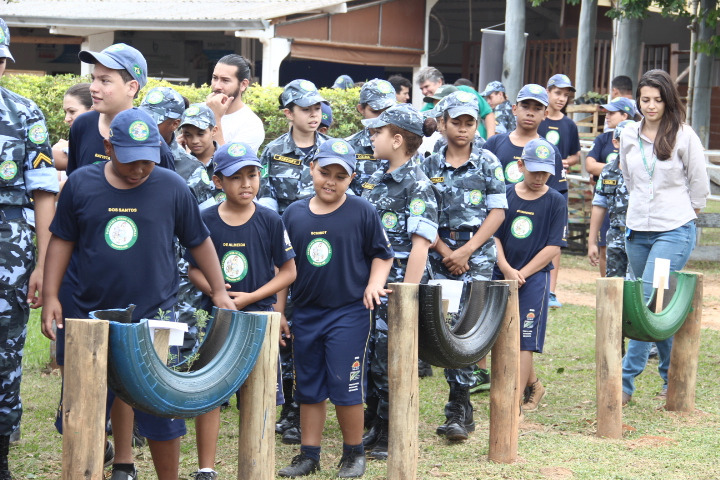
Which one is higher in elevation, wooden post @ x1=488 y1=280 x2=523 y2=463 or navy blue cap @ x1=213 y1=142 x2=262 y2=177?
navy blue cap @ x1=213 y1=142 x2=262 y2=177

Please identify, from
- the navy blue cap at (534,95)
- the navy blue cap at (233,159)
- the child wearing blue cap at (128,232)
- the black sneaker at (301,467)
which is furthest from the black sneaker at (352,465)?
the navy blue cap at (534,95)

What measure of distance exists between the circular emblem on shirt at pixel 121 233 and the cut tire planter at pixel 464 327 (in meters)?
1.45

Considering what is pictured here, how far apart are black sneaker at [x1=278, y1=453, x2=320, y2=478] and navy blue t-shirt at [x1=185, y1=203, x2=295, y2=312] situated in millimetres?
799

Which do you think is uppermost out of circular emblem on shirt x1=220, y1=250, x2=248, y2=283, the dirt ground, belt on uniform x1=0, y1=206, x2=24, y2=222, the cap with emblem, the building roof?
the building roof

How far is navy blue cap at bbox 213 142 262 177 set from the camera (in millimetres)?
5328

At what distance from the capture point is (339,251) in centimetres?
538

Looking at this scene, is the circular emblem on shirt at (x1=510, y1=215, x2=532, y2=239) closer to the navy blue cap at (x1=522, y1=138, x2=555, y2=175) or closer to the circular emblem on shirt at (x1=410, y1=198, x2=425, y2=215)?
the navy blue cap at (x1=522, y1=138, x2=555, y2=175)

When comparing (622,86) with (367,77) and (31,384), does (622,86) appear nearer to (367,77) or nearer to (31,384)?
(31,384)

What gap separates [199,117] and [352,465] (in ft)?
7.68

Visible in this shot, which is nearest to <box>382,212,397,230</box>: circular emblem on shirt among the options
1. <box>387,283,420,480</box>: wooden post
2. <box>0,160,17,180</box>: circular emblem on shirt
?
<box>387,283,420,480</box>: wooden post

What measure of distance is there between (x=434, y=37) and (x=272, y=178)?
19.1m

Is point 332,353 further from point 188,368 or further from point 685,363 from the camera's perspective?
point 685,363

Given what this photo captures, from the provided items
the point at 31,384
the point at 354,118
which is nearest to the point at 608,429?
the point at 31,384

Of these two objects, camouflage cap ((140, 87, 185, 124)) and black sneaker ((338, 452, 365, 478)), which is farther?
camouflage cap ((140, 87, 185, 124))
